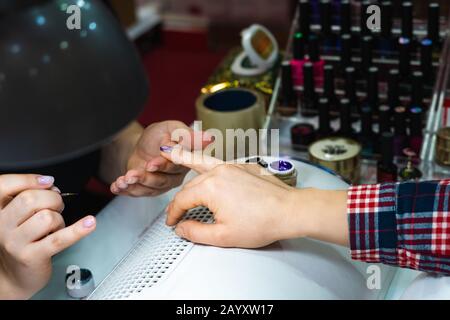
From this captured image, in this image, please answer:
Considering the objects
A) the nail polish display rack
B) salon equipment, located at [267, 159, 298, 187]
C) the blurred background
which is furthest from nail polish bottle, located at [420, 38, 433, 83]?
the blurred background

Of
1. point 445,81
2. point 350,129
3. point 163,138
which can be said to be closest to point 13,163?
point 163,138

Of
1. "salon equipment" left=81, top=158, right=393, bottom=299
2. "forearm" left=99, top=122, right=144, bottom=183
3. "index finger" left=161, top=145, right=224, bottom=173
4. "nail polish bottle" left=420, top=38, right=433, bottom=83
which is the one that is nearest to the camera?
"salon equipment" left=81, top=158, right=393, bottom=299

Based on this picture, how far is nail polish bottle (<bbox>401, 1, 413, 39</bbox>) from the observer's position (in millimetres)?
1196

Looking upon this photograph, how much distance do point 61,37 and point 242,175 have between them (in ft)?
0.89

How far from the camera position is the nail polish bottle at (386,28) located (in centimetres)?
122

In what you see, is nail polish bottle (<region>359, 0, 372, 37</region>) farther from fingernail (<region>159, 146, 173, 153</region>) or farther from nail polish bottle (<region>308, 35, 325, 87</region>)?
fingernail (<region>159, 146, 173, 153</region>)

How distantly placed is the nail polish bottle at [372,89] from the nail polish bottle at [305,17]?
161 mm

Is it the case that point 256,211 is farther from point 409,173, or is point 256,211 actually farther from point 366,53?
point 366,53

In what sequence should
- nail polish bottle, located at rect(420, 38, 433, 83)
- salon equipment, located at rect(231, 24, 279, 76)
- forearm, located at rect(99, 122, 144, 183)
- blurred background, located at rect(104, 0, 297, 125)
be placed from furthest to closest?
1. blurred background, located at rect(104, 0, 297, 125)
2. salon equipment, located at rect(231, 24, 279, 76)
3. nail polish bottle, located at rect(420, 38, 433, 83)
4. forearm, located at rect(99, 122, 144, 183)

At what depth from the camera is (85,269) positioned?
0.91 metres

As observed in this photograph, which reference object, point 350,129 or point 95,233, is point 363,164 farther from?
point 95,233

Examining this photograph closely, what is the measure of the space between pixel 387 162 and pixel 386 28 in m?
0.27

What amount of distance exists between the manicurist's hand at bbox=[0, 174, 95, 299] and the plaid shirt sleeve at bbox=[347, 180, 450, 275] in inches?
12.2

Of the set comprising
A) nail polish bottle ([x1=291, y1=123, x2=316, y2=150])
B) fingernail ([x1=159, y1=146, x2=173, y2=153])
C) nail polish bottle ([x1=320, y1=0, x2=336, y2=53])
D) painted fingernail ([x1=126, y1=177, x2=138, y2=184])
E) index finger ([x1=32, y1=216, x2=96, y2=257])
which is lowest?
nail polish bottle ([x1=291, y1=123, x2=316, y2=150])
